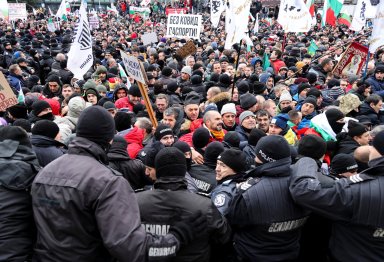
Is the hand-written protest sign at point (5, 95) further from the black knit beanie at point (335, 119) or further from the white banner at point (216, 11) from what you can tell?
the white banner at point (216, 11)

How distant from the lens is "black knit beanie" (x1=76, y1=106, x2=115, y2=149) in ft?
8.56

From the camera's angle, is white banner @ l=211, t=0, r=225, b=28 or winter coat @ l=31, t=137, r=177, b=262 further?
white banner @ l=211, t=0, r=225, b=28

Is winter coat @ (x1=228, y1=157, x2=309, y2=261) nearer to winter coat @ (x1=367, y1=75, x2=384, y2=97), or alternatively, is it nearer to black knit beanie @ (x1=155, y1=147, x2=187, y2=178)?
black knit beanie @ (x1=155, y1=147, x2=187, y2=178)

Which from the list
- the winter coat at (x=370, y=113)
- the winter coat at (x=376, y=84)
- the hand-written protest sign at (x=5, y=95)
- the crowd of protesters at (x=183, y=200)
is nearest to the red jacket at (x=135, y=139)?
the crowd of protesters at (x=183, y=200)

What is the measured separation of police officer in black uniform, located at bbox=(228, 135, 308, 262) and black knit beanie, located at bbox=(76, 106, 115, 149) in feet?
3.99

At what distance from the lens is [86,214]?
240 cm

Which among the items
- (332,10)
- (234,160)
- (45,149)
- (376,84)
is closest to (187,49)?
(376,84)

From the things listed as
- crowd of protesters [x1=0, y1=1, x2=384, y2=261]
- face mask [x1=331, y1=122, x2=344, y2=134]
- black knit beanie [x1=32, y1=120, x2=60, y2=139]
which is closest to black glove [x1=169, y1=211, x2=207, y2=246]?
crowd of protesters [x1=0, y1=1, x2=384, y2=261]

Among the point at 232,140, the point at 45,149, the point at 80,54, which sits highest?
the point at 80,54

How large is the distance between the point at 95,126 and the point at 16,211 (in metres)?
0.79

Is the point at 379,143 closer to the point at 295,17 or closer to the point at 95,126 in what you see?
the point at 95,126

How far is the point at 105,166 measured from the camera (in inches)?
100

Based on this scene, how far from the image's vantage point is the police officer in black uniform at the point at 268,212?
3.10 metres

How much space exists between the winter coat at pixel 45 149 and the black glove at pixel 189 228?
2029 mm
